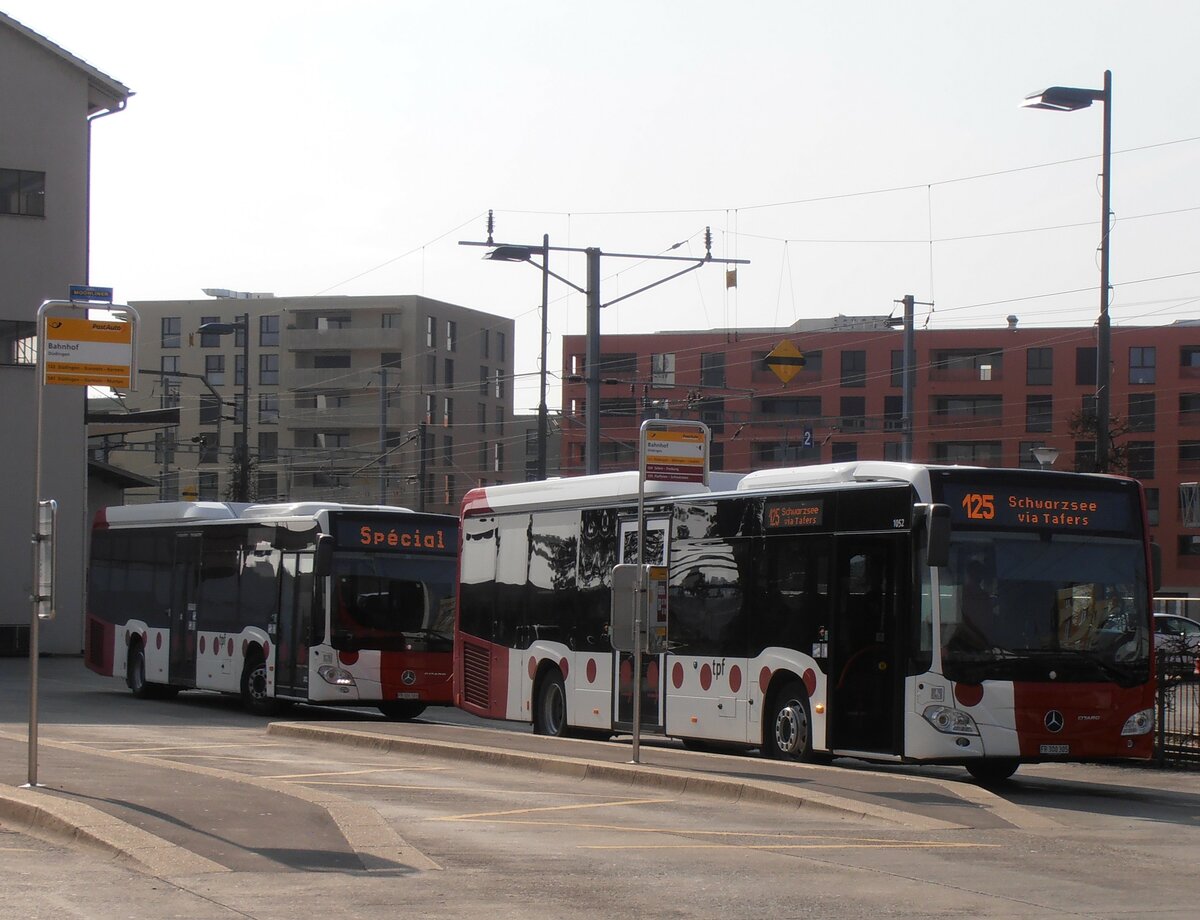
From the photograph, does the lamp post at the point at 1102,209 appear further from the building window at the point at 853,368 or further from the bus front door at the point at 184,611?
the building window at the point at 853,368

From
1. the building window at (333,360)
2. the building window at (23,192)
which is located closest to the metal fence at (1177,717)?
the building window at (23,192)

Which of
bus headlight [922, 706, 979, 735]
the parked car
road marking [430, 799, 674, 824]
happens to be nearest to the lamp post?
the parked car

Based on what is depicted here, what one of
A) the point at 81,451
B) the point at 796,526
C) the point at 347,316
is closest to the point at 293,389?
the point at 347,316

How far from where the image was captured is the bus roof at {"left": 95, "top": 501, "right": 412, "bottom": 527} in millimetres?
27648

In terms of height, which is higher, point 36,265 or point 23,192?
point 23,192

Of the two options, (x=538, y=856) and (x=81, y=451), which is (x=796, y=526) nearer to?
(x=538, y=856)

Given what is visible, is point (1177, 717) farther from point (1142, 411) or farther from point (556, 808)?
point (1142, 411)

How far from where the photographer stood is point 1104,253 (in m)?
25.2

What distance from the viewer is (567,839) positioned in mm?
11664

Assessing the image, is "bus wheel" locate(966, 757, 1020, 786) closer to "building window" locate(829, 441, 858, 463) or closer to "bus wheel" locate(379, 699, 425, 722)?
"bus wheel" locate(379, 699, 425, 722)

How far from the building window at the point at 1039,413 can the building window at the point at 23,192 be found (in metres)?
56.1

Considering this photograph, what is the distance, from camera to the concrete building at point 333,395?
4063 inches

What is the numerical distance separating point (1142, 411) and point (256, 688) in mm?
67329

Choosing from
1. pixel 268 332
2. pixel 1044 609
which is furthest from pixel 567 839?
pixel 268 332
